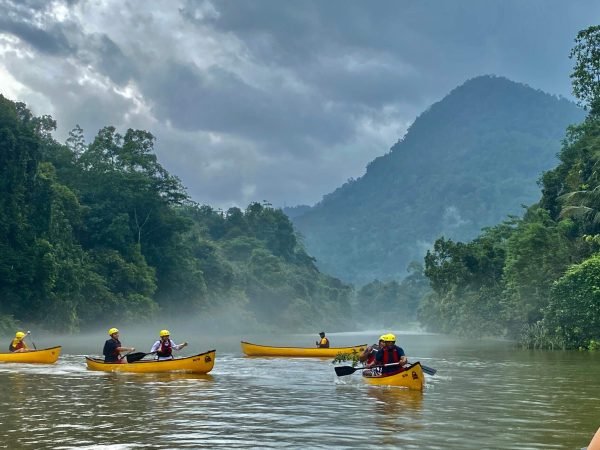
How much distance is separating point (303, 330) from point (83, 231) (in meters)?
60.9

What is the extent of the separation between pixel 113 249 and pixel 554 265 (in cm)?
5028

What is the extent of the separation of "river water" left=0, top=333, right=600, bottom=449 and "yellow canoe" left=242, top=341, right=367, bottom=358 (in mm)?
8701

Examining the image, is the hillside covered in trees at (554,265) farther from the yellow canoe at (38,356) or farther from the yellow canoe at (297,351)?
the yellow canoe at (38,356)

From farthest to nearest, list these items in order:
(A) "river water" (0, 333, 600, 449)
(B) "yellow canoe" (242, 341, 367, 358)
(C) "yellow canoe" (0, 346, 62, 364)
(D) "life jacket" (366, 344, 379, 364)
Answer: (B) "yellow canoe" (242, 341, 367, 358) < (C) "yellow canoe" (0, 346, 62, 364) < (D) "life jacket" (366, 344, 379, 364) < (A) "river water" (0, 333, 600, 449)

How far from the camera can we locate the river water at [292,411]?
1248cm

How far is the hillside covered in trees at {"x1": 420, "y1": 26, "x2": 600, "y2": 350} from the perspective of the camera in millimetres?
42031

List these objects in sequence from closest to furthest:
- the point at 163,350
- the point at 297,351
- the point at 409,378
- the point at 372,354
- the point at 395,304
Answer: the point at 409,378, the point at 372,354, the point at 163,350, the point at 297,351, the point at 395,304

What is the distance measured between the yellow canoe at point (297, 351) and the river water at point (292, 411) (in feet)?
28.5

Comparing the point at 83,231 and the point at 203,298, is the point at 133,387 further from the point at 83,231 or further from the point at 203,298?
the point at 203,298

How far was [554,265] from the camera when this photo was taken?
49812mm

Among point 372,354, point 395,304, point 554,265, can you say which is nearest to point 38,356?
point 372,354

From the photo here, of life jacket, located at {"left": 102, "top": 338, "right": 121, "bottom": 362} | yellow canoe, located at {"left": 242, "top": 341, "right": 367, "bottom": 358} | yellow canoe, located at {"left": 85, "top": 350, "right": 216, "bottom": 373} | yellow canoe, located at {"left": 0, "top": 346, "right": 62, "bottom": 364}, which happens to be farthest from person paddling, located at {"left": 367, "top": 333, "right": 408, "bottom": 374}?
yellow canoe, located at {"left": 0, "top": 346, "right": 62, "bottom": 364}

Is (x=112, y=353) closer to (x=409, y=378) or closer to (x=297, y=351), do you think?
(x=297, y=351)

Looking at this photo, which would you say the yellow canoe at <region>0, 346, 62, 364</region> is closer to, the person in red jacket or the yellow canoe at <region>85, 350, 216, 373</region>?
the yellow canoe at <region>85, 350, 216, 373</region>
